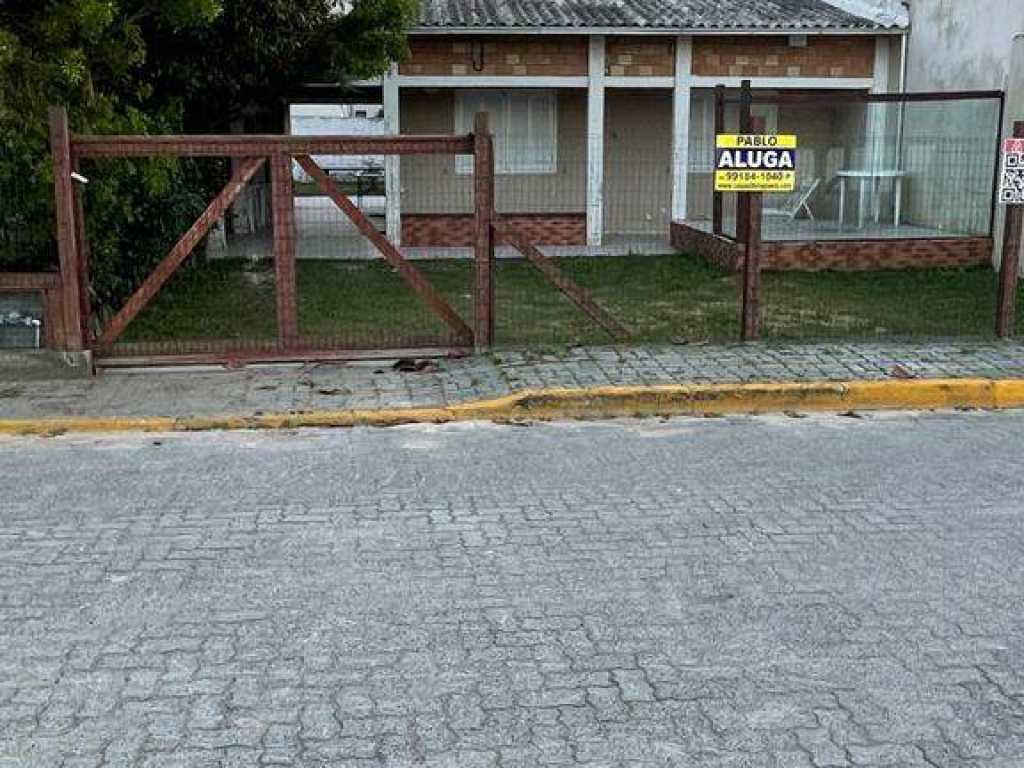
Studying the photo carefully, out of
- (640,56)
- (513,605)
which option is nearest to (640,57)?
(640,56)

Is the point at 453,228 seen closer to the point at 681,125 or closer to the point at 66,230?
the point at 681,125

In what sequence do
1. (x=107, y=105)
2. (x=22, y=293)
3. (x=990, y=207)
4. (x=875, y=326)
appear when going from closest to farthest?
1. (x=22, y=293)
2. (x=107, y=105)
3. (x=875, y=326)
4. (x=990, y=207)

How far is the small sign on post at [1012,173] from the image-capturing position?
9.53 m


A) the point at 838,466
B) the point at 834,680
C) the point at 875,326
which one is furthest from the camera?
the point at 875,326

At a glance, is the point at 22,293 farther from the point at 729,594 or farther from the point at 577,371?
the point at 729,594

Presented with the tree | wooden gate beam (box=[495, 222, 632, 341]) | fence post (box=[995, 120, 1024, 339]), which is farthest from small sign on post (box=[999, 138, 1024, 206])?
the tree

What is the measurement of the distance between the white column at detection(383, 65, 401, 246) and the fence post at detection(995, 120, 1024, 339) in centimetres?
985

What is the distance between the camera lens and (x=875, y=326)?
1086 cm

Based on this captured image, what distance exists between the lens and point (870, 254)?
49.8 ft

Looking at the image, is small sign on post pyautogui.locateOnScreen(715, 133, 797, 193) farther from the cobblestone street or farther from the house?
the house

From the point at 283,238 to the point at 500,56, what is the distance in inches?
390

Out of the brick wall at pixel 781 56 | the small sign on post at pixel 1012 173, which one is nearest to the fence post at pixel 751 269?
the small sign on post at pixel 1012 173

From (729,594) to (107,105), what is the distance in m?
7.06

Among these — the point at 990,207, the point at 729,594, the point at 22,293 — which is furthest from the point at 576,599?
the point at 990,207
